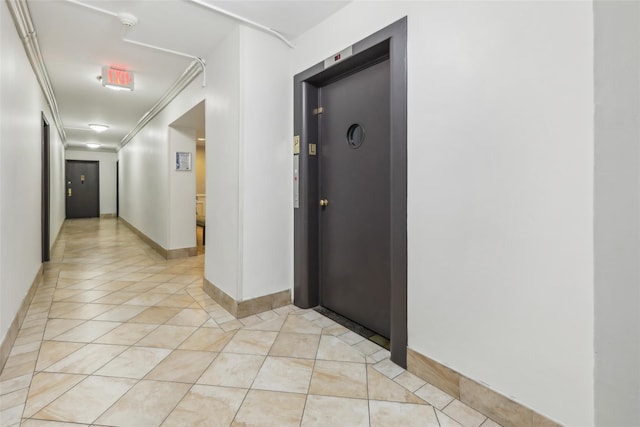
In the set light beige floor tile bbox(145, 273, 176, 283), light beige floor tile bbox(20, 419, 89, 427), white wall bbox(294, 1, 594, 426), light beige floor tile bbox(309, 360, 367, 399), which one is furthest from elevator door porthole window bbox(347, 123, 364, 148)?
light beige floor tile bbox(145, 273, 176, 283)

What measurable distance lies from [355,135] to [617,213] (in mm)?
1705

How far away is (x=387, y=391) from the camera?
1740 millimetres

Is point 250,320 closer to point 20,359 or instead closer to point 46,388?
point 46,388

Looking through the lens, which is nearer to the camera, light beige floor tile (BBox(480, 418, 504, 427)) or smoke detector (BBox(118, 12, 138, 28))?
light beige floor tile (BBox(480, 418, 504, 427))

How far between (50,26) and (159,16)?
1.08 metres

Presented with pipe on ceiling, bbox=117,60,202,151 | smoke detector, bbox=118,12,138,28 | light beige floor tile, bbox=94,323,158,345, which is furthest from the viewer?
pipe on ceiling, bbox=117,60,202,151

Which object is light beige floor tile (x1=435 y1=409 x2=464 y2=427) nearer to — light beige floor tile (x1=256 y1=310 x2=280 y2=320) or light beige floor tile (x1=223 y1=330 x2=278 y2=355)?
light beige floor tile (x1=223 y1=330 x2=278 y2=355)

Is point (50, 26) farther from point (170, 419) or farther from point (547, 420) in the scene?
point (547, 420)

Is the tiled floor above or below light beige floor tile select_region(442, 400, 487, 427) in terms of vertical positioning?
above

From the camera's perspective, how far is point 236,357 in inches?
Answer: 82.4

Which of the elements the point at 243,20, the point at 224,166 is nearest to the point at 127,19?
the point at 243,20

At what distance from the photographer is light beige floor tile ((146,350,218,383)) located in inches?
73.1

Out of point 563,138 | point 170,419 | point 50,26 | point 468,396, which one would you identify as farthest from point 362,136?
point 50,26

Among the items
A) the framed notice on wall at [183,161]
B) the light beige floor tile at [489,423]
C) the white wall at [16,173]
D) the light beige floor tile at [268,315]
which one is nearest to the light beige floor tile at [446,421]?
the light beige floor tile at [489,423]
